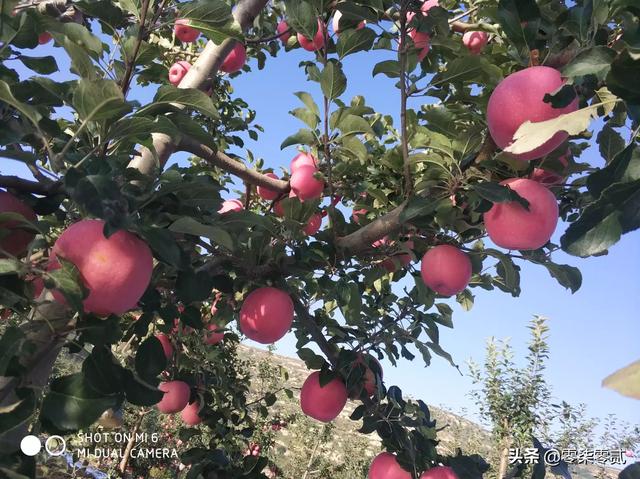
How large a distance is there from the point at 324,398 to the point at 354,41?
1.72 metres

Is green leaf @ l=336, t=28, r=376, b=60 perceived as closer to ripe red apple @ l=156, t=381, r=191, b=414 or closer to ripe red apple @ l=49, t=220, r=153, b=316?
ripe red apple @ l=49, t=220, r=153, b=316

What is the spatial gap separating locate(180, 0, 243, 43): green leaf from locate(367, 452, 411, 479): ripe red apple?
1975 mm

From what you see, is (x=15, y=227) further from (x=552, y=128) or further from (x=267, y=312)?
(x=552, y=128)

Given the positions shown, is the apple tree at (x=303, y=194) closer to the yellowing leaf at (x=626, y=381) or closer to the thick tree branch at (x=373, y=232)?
the thick tree branch at (x=373, y=232)

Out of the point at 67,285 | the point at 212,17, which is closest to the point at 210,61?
the point at 212,17

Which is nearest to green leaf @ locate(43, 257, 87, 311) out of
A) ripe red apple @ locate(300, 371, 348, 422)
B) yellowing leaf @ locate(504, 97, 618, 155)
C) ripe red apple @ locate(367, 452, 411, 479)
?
yellowing leaf @ locate(504, 97, 618, 155)

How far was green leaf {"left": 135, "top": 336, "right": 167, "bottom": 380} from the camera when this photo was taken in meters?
1.36

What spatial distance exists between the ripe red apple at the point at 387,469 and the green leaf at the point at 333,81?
1716mm

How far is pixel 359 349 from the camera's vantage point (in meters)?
2.55

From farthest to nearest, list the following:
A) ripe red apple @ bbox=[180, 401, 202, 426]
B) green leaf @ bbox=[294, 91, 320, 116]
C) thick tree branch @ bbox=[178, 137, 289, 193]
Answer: ripe red apple @ bbox=[180, 401, 202, 426]
thick tree branch @ bbox=[178, 137, 289, 193]
green leaf @ bbox=[294, 91, 320, 116]

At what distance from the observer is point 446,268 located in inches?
73.2

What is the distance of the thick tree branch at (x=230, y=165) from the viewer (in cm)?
231

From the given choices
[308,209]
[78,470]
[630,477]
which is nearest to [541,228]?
[630,477]

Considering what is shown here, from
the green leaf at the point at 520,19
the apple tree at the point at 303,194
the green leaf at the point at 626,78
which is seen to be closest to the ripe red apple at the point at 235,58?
the apple tree at the point at 303,194
